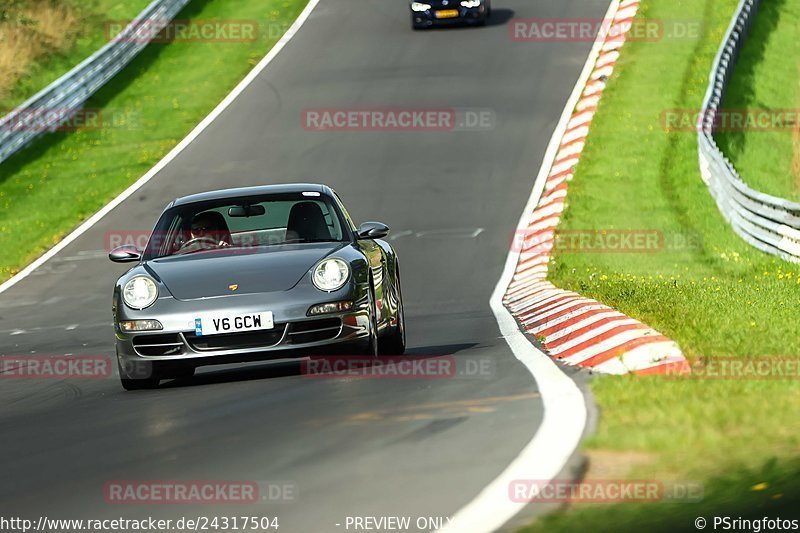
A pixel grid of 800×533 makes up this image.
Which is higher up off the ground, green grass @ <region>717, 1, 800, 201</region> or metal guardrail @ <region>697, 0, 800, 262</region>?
metal guardrail @ <region>697, 0, 800, 262</region>

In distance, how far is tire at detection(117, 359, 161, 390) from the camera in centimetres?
930

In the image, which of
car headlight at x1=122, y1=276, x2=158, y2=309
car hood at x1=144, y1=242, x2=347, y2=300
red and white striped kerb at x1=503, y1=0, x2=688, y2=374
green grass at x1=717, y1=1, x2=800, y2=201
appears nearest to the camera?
red and white striped kerb at x1=503, y1=0, x2=688, y2=374

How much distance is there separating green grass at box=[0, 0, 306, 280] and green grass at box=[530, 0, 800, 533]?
28.5 feet


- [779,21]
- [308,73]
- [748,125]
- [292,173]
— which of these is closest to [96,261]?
[292,173]

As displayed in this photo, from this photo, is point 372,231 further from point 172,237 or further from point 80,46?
point 80,46

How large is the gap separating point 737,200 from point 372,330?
1170cm

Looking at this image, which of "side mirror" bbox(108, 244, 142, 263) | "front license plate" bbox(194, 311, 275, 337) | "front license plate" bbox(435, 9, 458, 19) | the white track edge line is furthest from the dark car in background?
"front license plate" bbox(194, 311, 275, 337)

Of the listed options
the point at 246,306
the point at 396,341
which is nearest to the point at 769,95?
the point at 396,341

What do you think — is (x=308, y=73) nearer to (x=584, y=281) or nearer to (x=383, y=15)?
(x=383, y=15)

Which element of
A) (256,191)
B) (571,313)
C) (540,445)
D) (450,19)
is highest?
(540,445)

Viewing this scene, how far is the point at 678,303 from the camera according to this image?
11.4 metres

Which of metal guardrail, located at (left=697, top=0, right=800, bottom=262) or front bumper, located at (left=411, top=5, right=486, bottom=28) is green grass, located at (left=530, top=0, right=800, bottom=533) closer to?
metal guardrail, located at (left=697, top=0, right=800, bottom=262)

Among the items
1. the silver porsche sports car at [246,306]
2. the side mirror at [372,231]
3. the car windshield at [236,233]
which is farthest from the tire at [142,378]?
the side mirror at [372,231]

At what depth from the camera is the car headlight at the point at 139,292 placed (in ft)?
30.4
